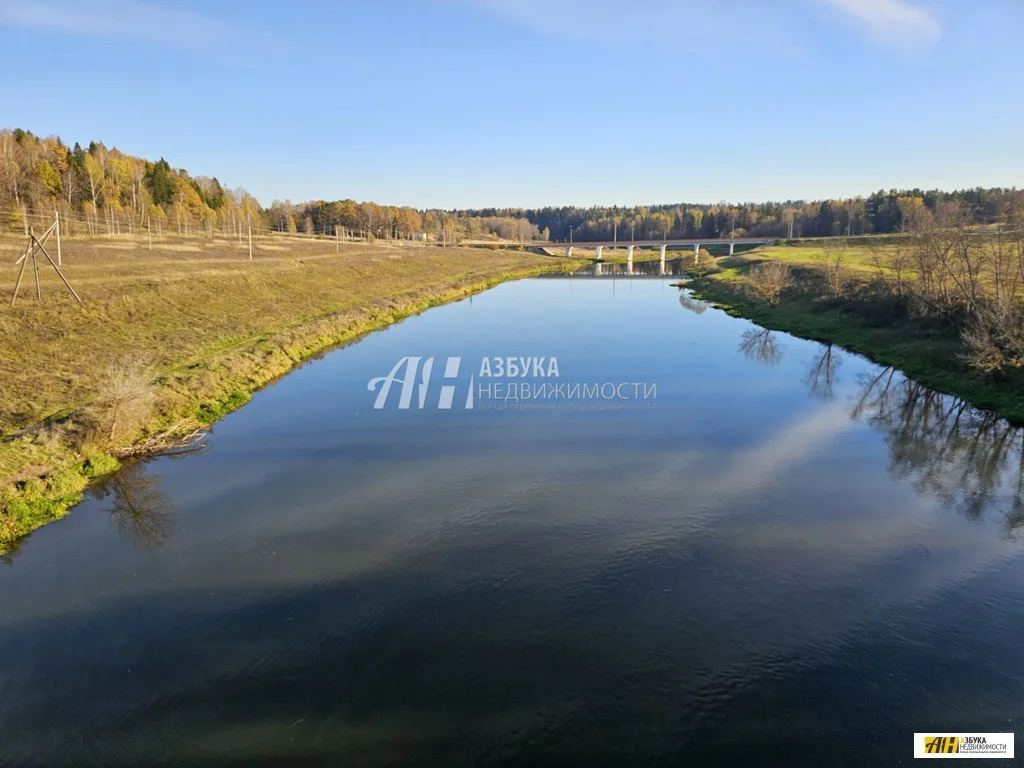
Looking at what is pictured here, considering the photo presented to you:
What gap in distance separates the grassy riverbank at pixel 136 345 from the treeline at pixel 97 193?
1620 cm

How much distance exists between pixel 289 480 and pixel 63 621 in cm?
588

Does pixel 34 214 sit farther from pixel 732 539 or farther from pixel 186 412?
pixel 732 539

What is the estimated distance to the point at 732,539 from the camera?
12.4 metres

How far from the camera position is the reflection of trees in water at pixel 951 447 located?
1457 centimetres

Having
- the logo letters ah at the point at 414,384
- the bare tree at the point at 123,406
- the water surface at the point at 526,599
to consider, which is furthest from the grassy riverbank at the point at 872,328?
the bare tree at the point at 123,406

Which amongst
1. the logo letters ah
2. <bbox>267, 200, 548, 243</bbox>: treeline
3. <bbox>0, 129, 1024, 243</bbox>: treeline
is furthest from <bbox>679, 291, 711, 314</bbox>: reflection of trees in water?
<bbox>267, 200, 548, 243</bbox>: treeline

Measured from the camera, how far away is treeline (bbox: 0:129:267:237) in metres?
62.9

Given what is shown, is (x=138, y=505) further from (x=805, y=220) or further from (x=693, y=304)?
(x=805, y=220)

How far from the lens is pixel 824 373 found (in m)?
27.3

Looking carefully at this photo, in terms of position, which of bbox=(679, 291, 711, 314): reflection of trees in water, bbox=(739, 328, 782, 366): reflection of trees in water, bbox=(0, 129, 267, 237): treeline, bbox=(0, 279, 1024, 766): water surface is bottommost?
bbox=(0, 279, 1024, 766): water surface

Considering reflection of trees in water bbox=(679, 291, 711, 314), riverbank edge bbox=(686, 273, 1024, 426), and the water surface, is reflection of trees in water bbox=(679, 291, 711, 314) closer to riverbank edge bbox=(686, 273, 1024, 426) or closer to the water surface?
riverbank edge bbox=(686, 273, 1024, 426)

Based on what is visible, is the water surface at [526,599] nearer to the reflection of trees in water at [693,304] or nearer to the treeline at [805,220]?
the reflection of trees in water at [693,304]

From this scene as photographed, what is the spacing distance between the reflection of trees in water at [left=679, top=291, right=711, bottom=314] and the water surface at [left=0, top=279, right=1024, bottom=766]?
30545mm

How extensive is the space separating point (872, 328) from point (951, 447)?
698 inches
